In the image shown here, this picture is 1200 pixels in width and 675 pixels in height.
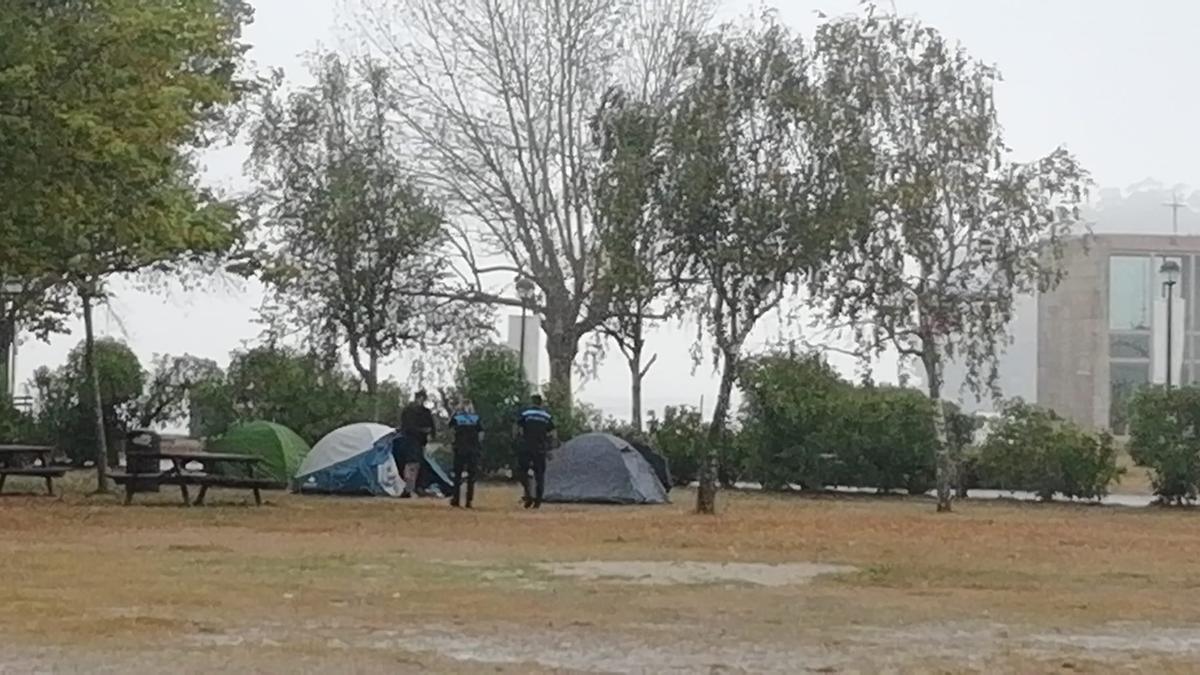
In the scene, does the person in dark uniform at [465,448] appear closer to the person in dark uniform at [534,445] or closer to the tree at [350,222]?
the person in dark uniform at [534,445]

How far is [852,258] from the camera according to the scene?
32.6m

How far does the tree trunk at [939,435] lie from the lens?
3359 centimetres

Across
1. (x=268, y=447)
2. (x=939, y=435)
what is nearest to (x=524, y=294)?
(x=268, y=447)

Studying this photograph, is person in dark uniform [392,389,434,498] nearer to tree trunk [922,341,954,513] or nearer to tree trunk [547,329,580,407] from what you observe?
tree trunk [922,341,954,513]

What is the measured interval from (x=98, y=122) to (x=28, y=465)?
33.8ft

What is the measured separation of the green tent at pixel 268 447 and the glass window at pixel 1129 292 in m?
56.3

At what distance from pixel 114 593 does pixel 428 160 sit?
32.4 meters

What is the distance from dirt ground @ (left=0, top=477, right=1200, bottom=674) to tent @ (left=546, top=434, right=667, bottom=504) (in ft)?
18.8

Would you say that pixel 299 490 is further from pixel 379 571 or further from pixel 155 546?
pixel 379 571

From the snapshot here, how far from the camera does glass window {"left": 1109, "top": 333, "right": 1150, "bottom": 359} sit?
84.9 metres

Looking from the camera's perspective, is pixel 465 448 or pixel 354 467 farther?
pixel 354 467

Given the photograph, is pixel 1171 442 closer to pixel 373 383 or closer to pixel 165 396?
pixel 373 383

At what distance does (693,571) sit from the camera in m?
18.0

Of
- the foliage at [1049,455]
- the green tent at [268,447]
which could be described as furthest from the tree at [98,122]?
the foliage at [1049,455]
